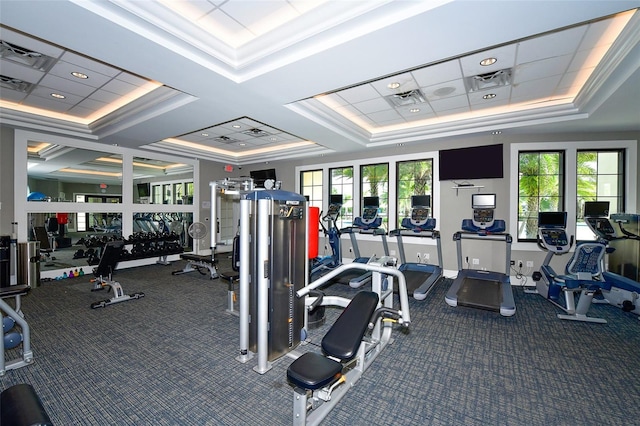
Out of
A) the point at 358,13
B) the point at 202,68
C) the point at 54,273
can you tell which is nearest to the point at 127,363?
the point at 202,68

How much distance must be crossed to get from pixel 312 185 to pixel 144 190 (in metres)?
4.84

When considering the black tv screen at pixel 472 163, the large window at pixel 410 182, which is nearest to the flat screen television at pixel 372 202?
the large window at pixel 410 182

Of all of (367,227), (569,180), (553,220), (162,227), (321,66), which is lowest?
(162,227)

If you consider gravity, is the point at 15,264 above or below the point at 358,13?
below

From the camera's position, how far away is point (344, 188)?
27.3 ft

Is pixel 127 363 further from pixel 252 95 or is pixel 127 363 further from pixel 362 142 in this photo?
pixel 362 142

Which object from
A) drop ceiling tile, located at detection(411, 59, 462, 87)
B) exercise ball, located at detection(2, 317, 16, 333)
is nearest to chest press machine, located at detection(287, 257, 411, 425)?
drop ceiling tile, located at detection(411, 59, 462, 87)

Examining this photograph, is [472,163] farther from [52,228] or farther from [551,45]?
[52,228]

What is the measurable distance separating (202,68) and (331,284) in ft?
14.3

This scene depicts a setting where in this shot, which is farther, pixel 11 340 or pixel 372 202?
pixel 372 202

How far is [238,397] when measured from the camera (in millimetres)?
2361

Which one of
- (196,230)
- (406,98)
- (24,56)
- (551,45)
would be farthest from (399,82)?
(196,230)

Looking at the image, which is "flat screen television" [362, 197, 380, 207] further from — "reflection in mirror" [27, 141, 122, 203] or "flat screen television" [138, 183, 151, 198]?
"reflection in mirror" [27, 141, 122, 203]

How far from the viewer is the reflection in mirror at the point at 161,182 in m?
7.85
